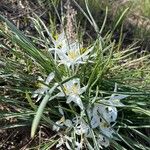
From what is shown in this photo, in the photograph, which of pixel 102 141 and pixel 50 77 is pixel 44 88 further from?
pixel 102 141

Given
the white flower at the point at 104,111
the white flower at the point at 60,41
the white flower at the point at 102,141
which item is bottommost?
the white flower at the point at 102,141

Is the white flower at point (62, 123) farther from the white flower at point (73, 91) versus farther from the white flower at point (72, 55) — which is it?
the white flower at point (72, 55)

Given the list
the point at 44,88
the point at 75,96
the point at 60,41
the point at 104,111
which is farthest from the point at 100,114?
the point at 60,41

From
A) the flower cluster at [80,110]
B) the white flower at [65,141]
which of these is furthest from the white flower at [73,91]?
the white flower at [65,141]

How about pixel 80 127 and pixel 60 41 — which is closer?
pixel 80 127

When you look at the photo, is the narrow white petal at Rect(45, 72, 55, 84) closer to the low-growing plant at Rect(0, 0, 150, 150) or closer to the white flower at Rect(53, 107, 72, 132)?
the low-growing plant at Rect(0, 0, 150, 150)

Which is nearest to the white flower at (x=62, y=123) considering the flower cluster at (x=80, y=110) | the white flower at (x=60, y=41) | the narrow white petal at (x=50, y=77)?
the flower cluster at (x=80, y=110)

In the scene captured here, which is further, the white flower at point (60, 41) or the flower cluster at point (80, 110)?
the white flower at point (60, 41)

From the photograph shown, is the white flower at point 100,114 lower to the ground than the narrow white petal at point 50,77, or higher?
lower

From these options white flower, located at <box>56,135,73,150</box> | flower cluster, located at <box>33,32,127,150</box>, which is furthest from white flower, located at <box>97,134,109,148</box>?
white flower, located at <box>56,135,73,150</box>
